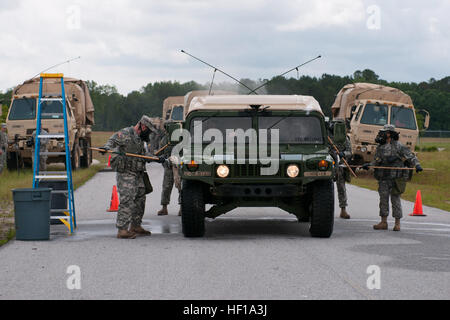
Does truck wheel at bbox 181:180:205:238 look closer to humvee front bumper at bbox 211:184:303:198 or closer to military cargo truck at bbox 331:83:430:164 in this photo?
humvee front bumper at bbox 211:184:303:198

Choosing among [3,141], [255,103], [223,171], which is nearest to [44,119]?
[3,141]

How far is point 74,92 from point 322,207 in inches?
801

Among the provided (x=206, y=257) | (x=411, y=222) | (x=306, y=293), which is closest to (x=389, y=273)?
(x=306, y=293)

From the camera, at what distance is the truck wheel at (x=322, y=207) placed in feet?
37.8

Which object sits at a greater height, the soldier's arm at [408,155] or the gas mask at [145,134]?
the gas mask at [145,134]

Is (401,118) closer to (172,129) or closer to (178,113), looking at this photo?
(178,113)

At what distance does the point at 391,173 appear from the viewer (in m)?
12.9

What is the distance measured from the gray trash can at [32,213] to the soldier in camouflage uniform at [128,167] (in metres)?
1.02

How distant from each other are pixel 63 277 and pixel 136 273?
0.76m

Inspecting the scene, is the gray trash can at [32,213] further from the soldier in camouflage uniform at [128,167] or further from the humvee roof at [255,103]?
the humvee roof at [255,103]

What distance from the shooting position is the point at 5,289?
25.5 feet

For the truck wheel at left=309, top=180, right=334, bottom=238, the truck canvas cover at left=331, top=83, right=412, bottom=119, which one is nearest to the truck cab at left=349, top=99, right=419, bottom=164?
the truck canvas cover at left=331, top=83, right=412, bottom=119

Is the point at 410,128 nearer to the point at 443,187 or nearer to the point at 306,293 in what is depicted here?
the point at 443,187

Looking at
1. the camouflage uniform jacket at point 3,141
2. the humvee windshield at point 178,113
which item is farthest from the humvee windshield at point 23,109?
the humvee windshield at point 178,113
